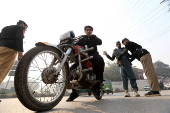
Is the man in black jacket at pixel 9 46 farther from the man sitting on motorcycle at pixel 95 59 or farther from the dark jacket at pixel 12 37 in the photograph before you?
the man sitting on motorcycle at pixel 95 59

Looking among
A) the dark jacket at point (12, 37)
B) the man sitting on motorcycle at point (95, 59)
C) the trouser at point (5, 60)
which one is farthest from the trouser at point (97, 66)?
the trouser at point (5, 60)

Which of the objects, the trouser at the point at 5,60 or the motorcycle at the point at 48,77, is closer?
the motorcycle at the point at 48,77

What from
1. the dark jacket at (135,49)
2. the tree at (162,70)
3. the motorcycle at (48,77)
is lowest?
the motorcycle at (48,77)

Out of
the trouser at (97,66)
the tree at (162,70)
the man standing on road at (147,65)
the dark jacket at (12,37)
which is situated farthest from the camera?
the tree at (162,70)

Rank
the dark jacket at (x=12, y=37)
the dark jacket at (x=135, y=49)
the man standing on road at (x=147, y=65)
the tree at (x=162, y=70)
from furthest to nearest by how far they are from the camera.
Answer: the tree at (x=162, y=70) → the dark jacket at (x=135, y=49) → the man standing on road at (x=147, y=65) → the dark jacket at (x=12, y=37)

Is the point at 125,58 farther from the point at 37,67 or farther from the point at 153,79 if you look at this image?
the point at 37,67

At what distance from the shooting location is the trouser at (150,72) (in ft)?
9.36

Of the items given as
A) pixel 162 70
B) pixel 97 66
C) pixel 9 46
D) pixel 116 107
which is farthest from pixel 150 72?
pixel 162 70

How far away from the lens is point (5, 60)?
2332 mm

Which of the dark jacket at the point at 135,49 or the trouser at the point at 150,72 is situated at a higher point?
the dark jacket at the point at 135,49

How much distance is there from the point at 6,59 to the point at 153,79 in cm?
330

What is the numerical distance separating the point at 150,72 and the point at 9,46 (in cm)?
324

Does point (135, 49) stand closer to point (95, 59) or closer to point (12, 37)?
point (95, 59)

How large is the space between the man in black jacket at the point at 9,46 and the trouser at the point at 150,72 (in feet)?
9.46
